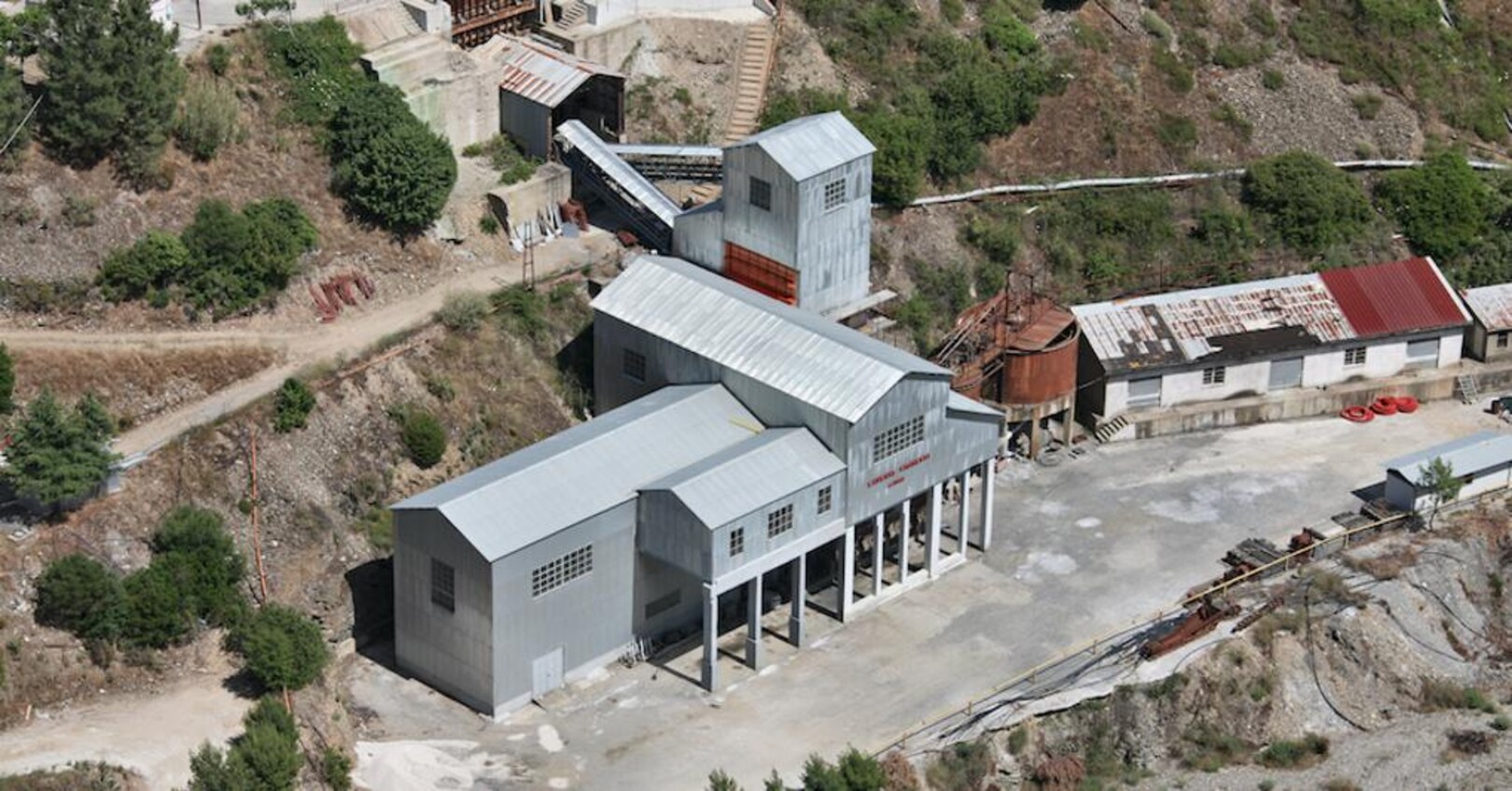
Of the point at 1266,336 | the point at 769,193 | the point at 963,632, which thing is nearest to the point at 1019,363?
the point at 1266,336

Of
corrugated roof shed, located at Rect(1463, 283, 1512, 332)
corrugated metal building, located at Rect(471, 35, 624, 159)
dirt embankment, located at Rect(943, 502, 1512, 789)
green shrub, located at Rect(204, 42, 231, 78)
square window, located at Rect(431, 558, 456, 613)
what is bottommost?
dirt embankment, located at Rect(943, 502, 1512, 789)

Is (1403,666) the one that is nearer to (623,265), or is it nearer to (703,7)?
(623,265)

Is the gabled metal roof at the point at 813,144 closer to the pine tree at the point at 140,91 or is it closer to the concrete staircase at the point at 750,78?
the concrete staircase at the point at 750,78

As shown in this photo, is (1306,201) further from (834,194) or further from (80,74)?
(80,74)

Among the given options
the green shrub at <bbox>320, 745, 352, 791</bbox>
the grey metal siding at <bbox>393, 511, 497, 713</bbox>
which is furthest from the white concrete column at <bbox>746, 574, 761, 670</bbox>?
the green shrub at <bbox>320, 745, 352, 791</bbox>

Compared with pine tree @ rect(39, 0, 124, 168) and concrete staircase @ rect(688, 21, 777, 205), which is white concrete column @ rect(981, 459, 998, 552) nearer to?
concrete staircase @ rect(688, 21, 777, 205)
